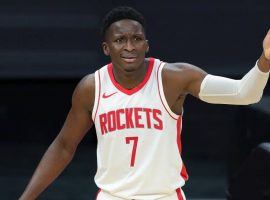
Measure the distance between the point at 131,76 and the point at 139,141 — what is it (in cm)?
34

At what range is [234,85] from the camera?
4086mm

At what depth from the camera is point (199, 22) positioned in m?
7.88

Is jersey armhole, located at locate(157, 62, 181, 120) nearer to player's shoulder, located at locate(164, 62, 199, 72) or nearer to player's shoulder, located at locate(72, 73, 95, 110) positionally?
player's shoulder, located at locate(164, 62, 199, 72)

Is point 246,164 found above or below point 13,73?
below

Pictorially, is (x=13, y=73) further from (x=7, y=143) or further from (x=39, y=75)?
(x=7, y=143)

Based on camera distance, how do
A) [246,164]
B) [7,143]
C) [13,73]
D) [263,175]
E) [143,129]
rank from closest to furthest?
1. [143,129]
2. [263,175]
3. [246,164]
4. [13,73]
5. [7,143]

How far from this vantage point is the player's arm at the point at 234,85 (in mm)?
3848

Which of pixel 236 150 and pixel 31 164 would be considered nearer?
pixel 236 150

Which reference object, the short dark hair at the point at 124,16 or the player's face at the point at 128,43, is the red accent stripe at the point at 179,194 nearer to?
the player's face at the point at 128,43

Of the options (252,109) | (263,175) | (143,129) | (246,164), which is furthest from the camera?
(252,109)

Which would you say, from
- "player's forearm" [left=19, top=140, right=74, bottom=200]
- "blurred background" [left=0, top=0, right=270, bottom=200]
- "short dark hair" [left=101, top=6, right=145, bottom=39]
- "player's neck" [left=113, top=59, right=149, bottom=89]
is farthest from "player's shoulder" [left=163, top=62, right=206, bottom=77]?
"blurred background" [left=0, top=0, right=270, bottom=200]

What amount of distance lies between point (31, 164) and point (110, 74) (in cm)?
422

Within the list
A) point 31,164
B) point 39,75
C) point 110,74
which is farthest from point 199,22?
point 110,74

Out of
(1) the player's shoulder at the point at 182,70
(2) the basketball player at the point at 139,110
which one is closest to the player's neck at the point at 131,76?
(2) the basketball player at the point at 139,110
